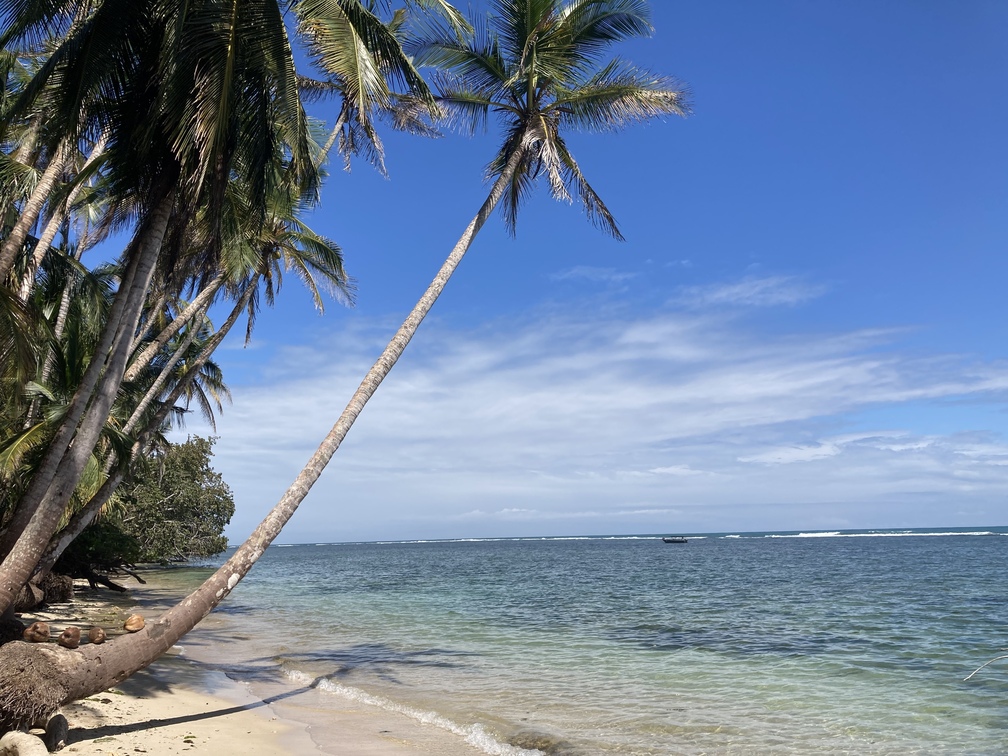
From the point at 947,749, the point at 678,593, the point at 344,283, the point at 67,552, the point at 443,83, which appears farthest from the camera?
the point at 678,593

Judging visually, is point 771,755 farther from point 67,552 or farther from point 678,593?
point 67,552

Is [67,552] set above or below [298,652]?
above

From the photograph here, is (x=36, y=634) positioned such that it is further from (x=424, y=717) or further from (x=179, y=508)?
(x=179, y=508)

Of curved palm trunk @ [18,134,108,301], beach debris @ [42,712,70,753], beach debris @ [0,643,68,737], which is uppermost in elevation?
curved palm trunk @ [18,134,108,301]

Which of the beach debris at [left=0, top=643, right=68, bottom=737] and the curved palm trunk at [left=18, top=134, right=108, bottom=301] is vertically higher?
the curved palm trunk at [left=18, top=134, right=108, bottom=301]

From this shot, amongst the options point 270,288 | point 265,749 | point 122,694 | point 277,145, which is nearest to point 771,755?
point 265,749

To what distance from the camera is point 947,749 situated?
786 centimetres

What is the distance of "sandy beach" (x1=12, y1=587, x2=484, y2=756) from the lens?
7.00 metres

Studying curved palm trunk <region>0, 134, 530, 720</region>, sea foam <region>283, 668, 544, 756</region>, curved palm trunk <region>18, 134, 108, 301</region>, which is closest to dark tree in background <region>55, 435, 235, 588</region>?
curved palm trunk <region>18, 134, 108, 301</region>

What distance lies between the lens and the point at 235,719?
846 centimetres

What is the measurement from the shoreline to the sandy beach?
0.01 m

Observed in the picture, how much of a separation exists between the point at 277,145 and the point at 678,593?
23.5m

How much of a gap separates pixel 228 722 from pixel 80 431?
3.80m

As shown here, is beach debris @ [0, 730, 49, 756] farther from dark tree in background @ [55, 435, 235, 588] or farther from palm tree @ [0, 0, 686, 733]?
dark tree in background @ [55, 435, 235, 588]
